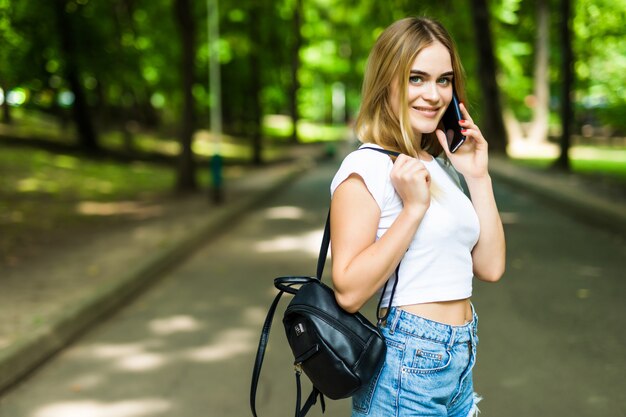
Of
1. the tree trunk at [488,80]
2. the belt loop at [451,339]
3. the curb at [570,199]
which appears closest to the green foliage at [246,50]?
the belt loop at [451,339]

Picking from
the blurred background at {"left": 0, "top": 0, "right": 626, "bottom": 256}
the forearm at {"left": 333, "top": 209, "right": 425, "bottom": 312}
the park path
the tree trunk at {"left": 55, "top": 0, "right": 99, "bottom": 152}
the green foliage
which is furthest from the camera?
the tree trunk at {"left": 55, "top": 0, "right": 99, "bottom": 152}

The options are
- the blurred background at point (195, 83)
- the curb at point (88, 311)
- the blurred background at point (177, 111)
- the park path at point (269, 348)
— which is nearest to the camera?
the park path at point (269, 348)

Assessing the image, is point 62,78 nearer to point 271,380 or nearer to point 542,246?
point 542,246

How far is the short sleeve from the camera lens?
2084 mm

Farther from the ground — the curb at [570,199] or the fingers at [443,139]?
the fingers at [443,139]

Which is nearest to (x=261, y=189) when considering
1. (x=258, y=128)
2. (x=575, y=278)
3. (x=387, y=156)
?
(x=258, y=128)

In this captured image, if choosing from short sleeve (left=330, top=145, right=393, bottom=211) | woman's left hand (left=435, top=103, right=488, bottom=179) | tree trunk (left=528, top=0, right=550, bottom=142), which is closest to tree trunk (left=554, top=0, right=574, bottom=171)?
tree trunk (left=528, top=0, right=550, bottom=142)

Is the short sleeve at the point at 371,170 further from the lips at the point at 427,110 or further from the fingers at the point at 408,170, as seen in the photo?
the lips at the point at 427,110

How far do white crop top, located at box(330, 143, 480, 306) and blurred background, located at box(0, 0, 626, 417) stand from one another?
2.05ft

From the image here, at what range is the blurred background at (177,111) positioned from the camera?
10820mm

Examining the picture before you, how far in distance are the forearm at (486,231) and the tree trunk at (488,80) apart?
2769 centimetres

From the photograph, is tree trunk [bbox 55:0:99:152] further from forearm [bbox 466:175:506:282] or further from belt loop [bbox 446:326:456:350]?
belt loop [bbox 446:326:456:350]

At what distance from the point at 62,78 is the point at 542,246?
16.6 metres

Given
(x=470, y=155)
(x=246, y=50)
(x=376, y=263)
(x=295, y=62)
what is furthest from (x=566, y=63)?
(x=295, y=62)
